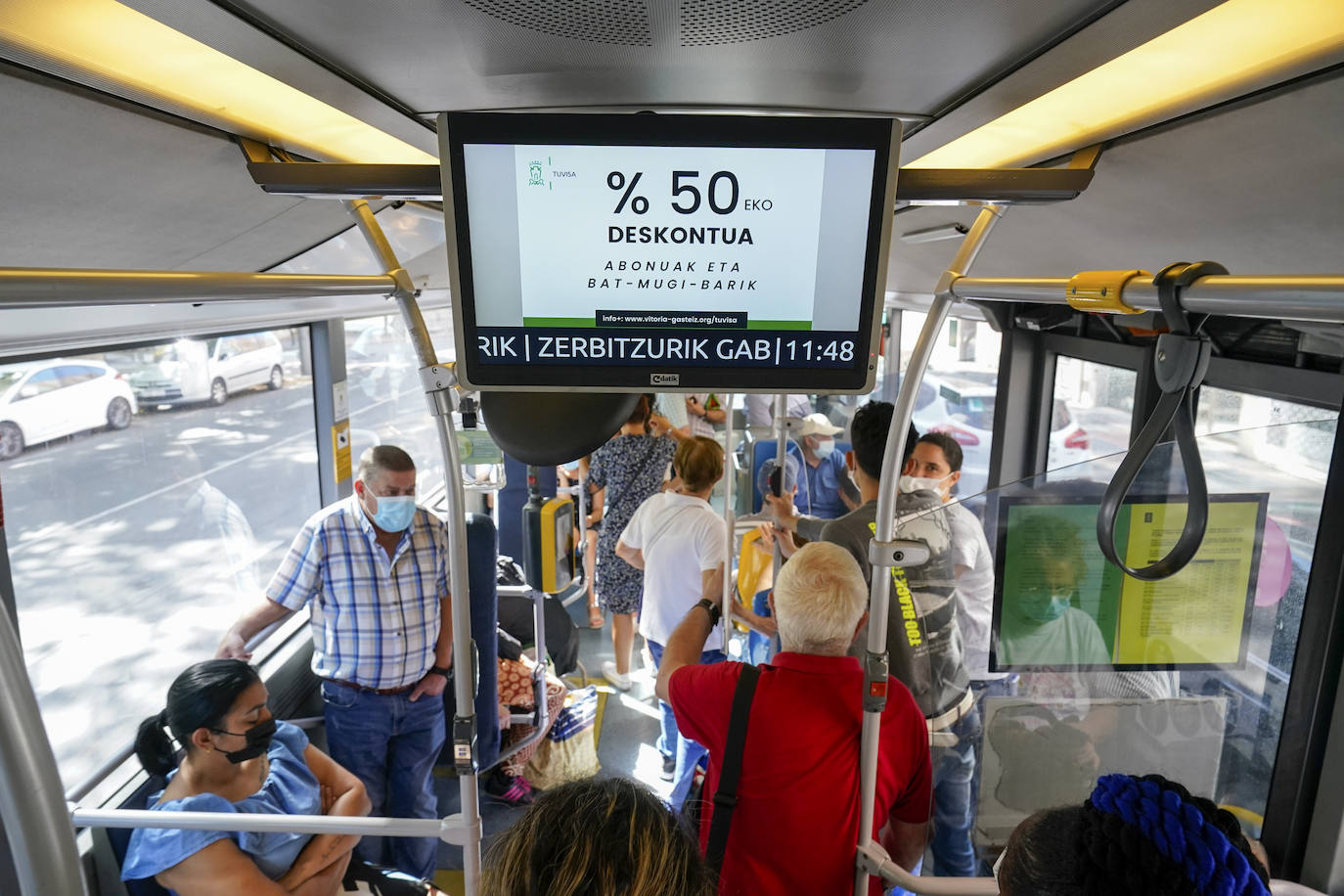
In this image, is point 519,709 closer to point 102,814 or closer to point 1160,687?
point 102,814

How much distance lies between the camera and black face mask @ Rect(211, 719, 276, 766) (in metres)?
2.40

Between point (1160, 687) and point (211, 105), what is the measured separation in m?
2.43

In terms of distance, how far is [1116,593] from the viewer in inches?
72.6

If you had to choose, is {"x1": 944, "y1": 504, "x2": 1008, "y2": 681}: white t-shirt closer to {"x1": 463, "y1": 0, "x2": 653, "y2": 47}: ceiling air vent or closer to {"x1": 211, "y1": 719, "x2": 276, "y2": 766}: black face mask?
{"x1": 463, "y1": 0, "x2": 653, "y2": 47}: ceiling air vent

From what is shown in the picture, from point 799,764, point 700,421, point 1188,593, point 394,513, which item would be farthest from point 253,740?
point 700,421

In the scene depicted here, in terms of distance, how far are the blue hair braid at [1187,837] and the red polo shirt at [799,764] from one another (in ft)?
2.62

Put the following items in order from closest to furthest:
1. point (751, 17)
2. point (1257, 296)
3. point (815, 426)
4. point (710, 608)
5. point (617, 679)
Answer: point (1257, 296) → point (751, 17) → point (710, 608) → point (617, 679) → point (815, 426)

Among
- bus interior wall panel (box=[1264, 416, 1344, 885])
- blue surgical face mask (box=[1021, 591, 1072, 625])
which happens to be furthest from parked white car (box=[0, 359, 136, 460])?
bus interior wall panel (box=[1264, 416, 1344, 885])

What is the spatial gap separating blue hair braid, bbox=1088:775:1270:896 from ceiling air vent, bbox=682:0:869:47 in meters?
1.17

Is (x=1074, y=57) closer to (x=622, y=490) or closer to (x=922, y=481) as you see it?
(x=922, y=481)

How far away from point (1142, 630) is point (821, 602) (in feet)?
2.48

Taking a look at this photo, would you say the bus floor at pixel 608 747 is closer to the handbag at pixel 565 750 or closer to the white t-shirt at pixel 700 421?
the handbag at pixel 565 750

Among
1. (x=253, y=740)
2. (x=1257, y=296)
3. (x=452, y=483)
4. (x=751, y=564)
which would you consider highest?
(x=1257, y=296)

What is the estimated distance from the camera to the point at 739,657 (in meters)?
4.69
